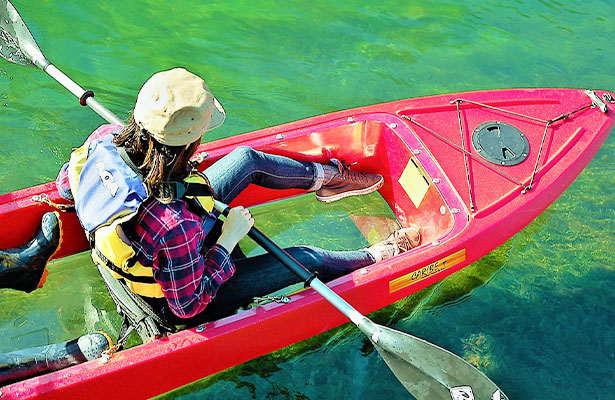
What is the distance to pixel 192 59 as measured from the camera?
4.75m

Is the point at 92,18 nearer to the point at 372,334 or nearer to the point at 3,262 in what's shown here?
the point at 3,262

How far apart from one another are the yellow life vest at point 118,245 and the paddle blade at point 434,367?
0.84 meters

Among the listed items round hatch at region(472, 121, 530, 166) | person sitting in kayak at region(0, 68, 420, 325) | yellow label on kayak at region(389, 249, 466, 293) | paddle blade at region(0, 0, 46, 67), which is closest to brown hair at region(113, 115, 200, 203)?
person sitting in kayak at region(0, 68, 420, 325)

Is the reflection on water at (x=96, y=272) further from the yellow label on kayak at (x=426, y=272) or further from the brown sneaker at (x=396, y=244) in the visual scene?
the yellow label on kayak at (x=426, y=272)

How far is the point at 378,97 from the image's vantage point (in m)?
4.78

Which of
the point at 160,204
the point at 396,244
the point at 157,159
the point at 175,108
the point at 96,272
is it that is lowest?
the point at 96,272

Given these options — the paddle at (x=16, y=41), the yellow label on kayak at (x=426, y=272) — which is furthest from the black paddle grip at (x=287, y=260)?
the paddle at (x=16, y=41)

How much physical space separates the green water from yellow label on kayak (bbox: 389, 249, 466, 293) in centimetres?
38

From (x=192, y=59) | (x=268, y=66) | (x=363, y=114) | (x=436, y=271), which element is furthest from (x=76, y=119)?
(x=436, y=271)

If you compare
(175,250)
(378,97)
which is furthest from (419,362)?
(378,97)

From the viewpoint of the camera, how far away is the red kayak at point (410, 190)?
2.70 m

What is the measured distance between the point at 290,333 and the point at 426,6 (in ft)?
11.4

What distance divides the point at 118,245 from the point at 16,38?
2016 mm

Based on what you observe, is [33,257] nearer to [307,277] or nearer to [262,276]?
[262,276]
